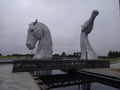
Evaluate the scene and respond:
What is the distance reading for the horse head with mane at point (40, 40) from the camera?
17984mm

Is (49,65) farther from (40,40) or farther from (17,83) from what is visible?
(17,83)

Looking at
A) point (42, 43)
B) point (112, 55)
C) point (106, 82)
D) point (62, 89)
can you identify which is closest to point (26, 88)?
point (62, 89)

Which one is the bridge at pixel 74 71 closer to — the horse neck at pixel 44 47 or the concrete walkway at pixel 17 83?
the concrete walkway at pixel 17 83

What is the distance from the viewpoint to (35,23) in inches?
718

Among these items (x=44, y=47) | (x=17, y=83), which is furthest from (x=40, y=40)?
(x=17, y=83)

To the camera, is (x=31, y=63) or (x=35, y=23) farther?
(x=35, y=23)

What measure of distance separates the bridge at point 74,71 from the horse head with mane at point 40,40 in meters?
2.83

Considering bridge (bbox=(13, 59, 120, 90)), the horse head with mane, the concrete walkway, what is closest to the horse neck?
the horse head with mane

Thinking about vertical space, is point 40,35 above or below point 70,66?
above

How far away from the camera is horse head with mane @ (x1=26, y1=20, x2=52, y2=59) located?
59.0ft

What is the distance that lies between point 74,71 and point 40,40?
4537 millimetres

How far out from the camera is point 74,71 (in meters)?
16.8

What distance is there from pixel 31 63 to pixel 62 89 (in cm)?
511

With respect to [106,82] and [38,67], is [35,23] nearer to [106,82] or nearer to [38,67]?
[38,67]
